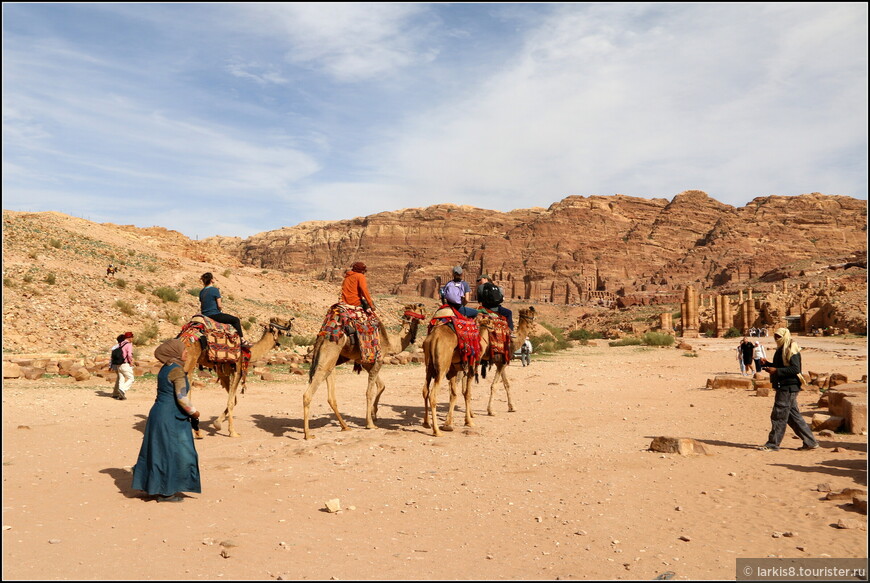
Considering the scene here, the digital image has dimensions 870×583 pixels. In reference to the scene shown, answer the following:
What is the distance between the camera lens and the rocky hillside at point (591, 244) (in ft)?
511

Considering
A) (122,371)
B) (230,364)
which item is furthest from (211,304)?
(122,371)

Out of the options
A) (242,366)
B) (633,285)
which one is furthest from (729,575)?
(633,285)

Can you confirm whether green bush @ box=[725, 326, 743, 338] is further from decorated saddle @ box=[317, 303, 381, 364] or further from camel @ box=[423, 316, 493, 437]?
decorated saddle @ box=[317, 303, 381, 364]

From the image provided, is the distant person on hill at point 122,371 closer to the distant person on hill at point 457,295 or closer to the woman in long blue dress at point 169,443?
the distant person on hill at point 457,295

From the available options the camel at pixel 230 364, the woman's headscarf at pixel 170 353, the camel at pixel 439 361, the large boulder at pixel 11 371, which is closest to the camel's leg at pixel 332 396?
the camel at pixel 439 361

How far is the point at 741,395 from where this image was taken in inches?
609

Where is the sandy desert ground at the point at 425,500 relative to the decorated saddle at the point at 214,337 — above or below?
below

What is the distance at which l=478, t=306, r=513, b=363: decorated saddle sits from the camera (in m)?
12.4

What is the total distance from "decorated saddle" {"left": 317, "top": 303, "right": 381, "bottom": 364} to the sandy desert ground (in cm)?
147

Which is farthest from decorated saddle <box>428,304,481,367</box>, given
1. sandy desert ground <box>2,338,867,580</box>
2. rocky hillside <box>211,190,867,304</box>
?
rocky hillside <box>211,190,867,304</box>

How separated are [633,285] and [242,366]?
156 m

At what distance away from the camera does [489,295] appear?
12.4 meters

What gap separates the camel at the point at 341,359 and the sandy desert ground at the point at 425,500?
52cm

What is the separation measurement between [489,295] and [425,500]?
606 cm
